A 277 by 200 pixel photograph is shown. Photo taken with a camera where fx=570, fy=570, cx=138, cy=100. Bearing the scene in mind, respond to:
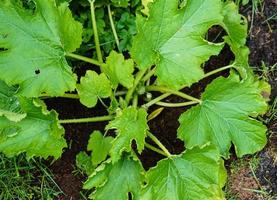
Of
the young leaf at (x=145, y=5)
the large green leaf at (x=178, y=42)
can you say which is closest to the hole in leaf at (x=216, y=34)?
the young leaf at (x=145, y=5)

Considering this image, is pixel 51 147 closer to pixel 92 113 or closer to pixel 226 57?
pixel 92 113

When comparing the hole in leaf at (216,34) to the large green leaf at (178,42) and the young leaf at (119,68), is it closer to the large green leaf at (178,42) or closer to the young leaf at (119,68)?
the large green leaf at (178,42)

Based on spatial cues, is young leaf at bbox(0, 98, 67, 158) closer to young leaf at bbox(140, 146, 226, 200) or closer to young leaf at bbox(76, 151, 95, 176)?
young leaf at bbox(76, 151, 95, 176)

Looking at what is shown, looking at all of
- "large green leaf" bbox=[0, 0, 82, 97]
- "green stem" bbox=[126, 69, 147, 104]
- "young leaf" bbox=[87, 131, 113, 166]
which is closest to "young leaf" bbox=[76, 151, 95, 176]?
"young leaf" bbox=[87, 131, 113, 166]

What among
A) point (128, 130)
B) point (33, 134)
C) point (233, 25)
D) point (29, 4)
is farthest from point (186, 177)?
point (29, 4)

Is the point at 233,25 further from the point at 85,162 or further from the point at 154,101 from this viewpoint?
the point at 85,162

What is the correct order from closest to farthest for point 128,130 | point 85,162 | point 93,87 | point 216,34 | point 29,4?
point 128,130
point 93,87
point 85,162
point 29,4
point 216,34
